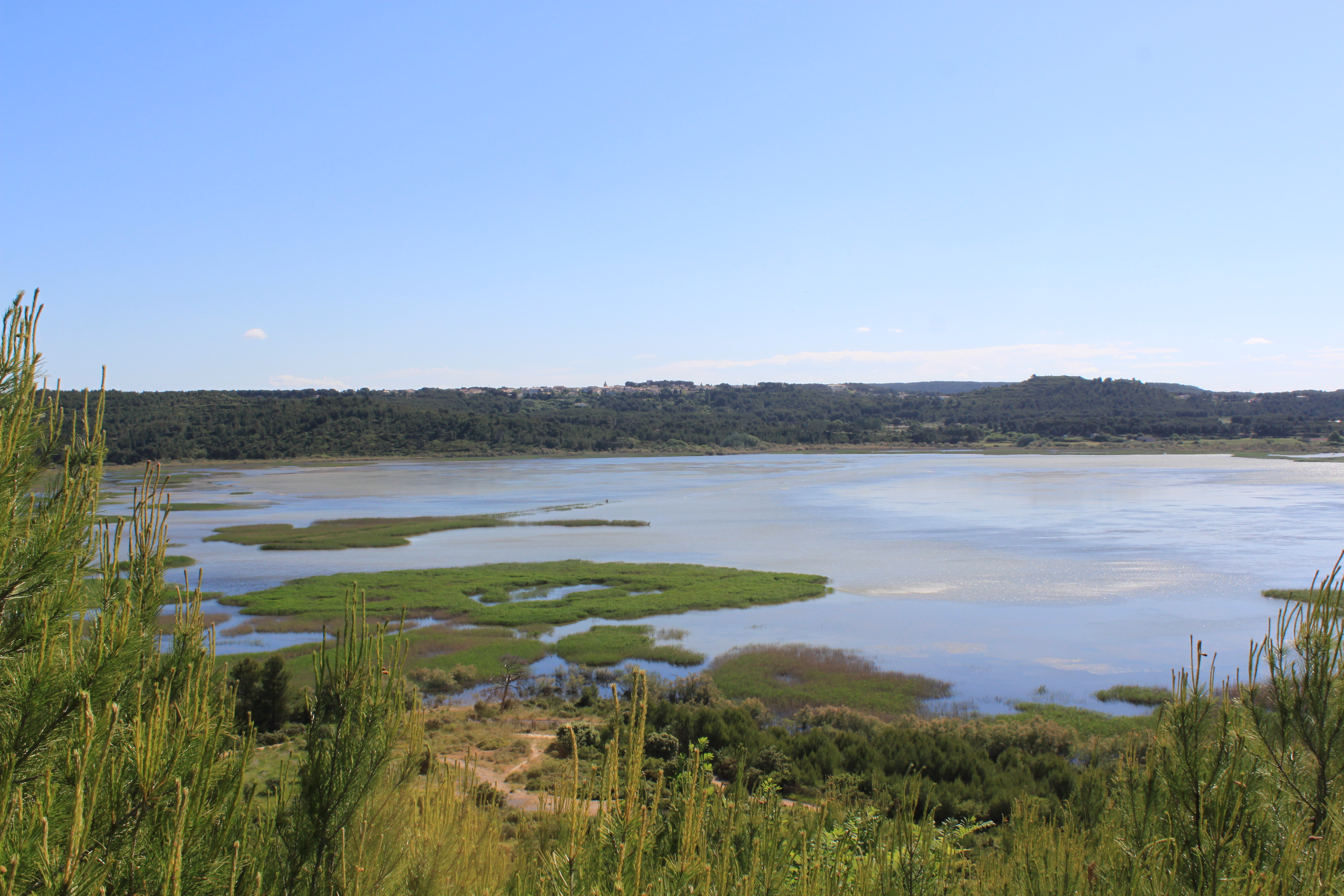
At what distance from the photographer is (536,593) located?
91.4 feet

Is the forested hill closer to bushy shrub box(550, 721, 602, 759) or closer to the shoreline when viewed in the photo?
the shoreline

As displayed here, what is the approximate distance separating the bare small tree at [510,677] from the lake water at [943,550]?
11.9 ft

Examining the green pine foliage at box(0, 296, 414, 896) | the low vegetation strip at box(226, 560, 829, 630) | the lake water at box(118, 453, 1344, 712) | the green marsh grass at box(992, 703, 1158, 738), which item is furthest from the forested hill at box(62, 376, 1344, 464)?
the green pine foliage at box(0, 296, 414, 896)

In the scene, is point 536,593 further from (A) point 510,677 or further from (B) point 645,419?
(B) point 645,419

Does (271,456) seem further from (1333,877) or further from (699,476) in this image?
(1333,877)

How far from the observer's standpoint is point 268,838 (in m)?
3.17

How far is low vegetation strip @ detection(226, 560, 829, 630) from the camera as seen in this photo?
24484 millimetres

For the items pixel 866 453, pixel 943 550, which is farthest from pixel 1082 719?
pixel 866 453

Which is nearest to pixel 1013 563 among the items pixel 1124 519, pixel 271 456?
pixel 1124 519

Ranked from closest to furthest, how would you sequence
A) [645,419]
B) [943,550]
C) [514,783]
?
[514,783] < [943,550] < [645,419]

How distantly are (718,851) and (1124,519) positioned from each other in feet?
149

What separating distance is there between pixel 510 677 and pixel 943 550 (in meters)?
22.4

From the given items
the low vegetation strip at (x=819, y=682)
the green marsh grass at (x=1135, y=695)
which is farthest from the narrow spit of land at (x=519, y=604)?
the green marsh grass at (x=1135, y=695)

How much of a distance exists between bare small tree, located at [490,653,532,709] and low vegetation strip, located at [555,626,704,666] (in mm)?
1166
